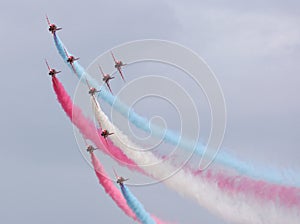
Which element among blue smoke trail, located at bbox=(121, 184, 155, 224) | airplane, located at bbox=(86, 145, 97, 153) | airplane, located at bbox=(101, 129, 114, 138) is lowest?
blue smoke trail, located at bbox=(121, 184, 155, 224)

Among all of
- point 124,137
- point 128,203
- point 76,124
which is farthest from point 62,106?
point 128,203

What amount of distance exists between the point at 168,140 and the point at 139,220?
1005 centimetres

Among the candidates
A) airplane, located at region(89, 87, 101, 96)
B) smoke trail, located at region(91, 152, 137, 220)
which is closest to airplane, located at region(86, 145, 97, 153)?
smoke trail, located at region(91, 152, 137, 220)

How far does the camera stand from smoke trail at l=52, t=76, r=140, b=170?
289 feet

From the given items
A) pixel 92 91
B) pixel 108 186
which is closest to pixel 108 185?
pixel 108 186

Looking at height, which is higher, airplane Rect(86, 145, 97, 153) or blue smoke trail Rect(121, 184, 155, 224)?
airplane Rect(86, 145, 97, 153)

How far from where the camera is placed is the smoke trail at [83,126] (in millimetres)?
88188

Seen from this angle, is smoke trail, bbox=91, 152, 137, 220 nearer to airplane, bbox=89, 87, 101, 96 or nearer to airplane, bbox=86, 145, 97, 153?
airplane, bbox=86, 145, 97, 153

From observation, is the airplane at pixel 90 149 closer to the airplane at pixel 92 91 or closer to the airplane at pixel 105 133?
the airplane at pixel 105 133

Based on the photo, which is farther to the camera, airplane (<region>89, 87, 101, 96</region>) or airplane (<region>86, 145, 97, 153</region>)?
airplane (<region>89, 87, 101, 96</region>)

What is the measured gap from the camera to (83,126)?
8875 cm

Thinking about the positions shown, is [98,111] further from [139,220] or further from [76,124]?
[139,220]

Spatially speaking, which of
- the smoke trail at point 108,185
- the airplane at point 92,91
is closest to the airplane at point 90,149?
the smoke trail at point 108,185

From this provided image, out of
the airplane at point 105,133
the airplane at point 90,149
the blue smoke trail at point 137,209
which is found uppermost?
the airplane at point 90,149
